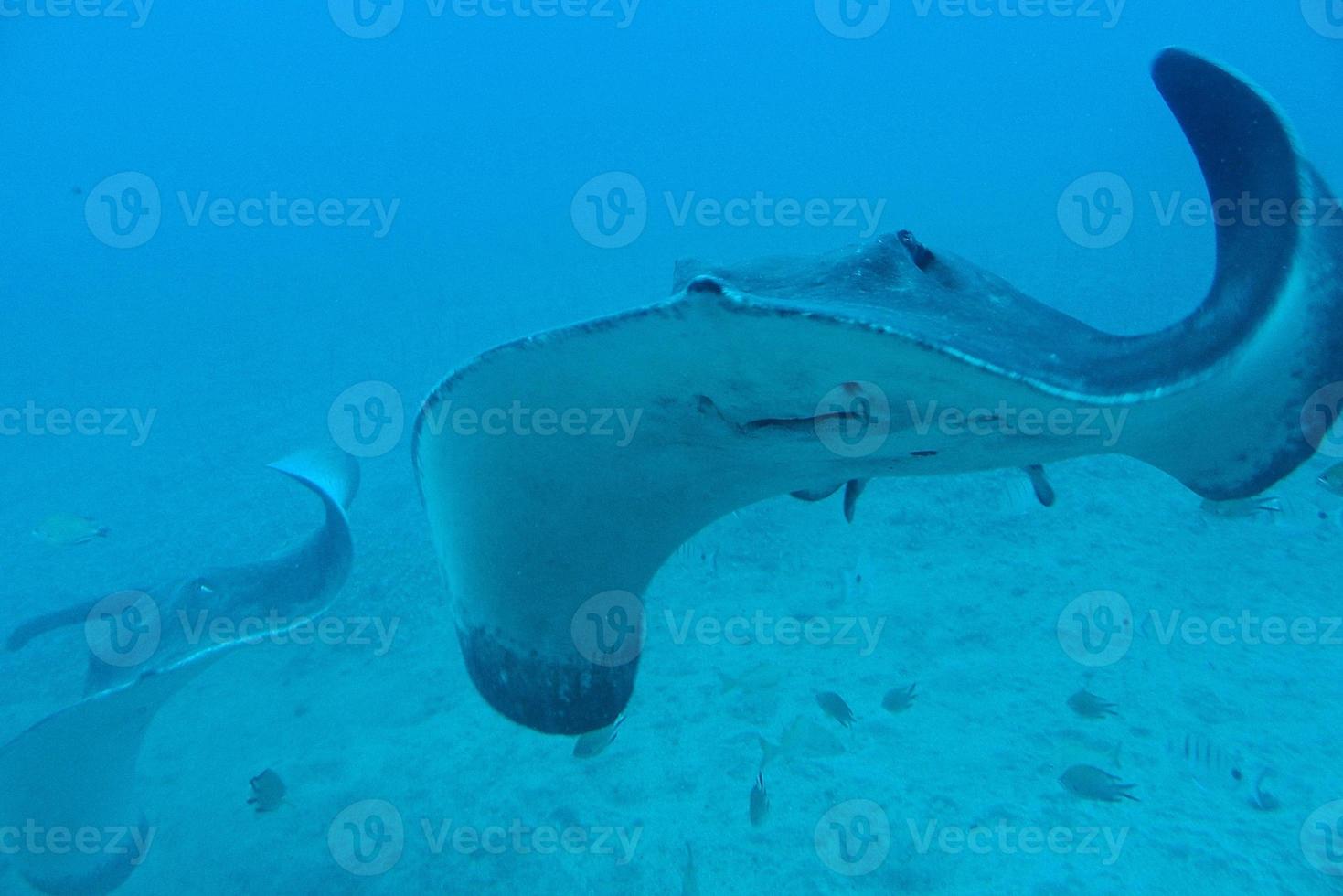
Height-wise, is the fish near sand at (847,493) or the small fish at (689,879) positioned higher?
the fish near sand at (847,493)

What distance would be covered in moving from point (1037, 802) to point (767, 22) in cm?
13433

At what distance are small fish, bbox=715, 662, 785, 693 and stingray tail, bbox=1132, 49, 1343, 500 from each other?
4.38 m

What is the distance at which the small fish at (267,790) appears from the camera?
5410mm

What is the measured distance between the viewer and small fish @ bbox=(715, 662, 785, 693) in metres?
6.32

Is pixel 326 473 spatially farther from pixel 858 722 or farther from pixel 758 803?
pixel 858 722

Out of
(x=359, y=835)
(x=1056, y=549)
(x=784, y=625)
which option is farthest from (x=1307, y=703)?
(x=359, y=835)

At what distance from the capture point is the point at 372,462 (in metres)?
13.4

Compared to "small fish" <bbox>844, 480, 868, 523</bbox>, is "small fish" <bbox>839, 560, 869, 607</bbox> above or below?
below

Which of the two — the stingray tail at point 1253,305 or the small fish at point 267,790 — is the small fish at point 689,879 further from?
the stingray tail at point 1253,305

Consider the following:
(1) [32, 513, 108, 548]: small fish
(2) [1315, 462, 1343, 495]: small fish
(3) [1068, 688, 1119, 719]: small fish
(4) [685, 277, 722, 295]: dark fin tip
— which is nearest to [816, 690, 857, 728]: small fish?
(3) [1068, 688, 1119, 719]: small fish

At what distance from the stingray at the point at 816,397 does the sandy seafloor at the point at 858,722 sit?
3074 mm

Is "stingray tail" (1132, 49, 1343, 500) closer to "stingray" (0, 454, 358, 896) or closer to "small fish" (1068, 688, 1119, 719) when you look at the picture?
"small fish" (1068, 688, 1119, 719)

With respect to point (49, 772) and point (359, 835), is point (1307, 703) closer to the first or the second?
point (359, 835)

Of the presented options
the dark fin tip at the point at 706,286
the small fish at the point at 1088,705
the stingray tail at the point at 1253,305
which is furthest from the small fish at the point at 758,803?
the dark fin tip at the point at 706,286
